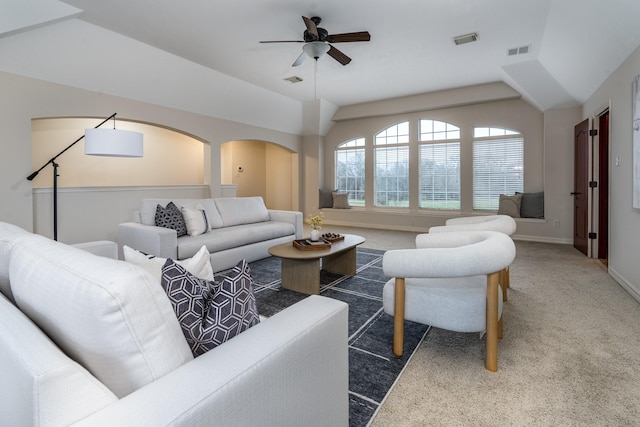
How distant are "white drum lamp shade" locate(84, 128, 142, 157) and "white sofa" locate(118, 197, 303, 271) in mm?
702

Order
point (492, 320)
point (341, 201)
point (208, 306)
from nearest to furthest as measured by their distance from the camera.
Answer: point (208, 306) < point (492, 320) < point (341, 201)

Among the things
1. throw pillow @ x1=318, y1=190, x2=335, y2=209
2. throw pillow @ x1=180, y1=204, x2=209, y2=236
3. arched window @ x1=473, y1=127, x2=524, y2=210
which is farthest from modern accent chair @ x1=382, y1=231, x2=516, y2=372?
throw pillow @ x1=318, y1=190, x2=335, y2=209

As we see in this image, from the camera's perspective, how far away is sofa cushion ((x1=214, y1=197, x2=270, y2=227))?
4582 mm

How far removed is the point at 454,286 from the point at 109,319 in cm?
188

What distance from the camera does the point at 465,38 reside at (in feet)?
13.6

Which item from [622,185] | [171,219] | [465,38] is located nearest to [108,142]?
[171,219]

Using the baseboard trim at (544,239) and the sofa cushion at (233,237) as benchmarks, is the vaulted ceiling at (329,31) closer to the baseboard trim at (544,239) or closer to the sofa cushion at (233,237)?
the baseboard trim at (544,239)

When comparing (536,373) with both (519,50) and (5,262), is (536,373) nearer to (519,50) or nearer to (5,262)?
(5,262)

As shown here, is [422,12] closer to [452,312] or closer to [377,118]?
[452,312]

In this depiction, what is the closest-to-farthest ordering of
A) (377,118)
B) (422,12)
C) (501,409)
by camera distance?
(501,409), (422,12), (377,118)

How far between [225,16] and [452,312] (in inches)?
148

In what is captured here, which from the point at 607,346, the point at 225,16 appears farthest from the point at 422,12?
the point at 607,346

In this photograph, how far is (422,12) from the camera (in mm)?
3553

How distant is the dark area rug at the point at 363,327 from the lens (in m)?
1.69
